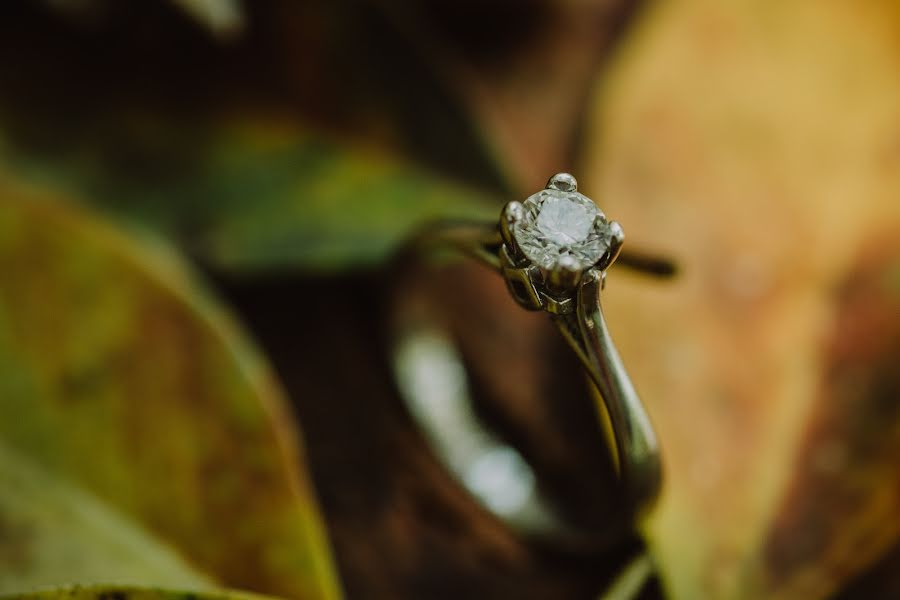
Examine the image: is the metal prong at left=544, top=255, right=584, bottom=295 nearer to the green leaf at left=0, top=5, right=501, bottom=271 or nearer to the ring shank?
the ring shank

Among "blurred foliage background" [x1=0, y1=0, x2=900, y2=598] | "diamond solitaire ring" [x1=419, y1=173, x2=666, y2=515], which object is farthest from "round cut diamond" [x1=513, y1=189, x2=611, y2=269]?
"blurred foliage background" [x1=0, y1=0, x2=900, y2=598]

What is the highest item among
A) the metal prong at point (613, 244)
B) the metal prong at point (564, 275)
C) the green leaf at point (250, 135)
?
the green leaf at point (250, 135)

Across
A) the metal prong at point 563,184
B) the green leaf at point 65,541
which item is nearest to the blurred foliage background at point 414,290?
the green leaf at point 65,541

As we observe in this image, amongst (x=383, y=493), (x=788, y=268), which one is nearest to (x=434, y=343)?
(x=383, y=493)

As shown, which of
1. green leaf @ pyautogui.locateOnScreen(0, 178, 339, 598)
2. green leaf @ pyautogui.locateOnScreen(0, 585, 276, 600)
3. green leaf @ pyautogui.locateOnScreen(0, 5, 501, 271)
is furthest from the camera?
green leaf @ pyautogui.locateOnScreen(0, 5, 501, 271)

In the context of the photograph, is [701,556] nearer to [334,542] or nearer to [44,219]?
[334,542]

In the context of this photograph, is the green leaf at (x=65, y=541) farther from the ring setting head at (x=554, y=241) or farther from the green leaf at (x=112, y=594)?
the ring setting head at (x=554, y=241)

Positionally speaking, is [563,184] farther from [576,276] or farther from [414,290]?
[414,290]
